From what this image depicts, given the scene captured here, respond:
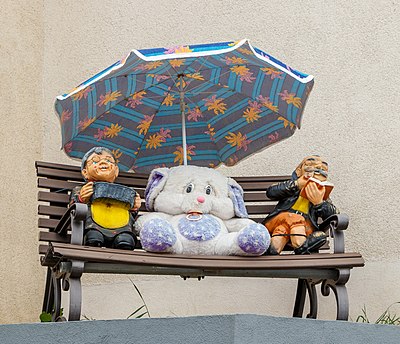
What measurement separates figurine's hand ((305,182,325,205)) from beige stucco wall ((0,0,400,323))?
973 mm

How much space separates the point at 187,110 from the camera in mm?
4781

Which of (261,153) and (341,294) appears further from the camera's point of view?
(261,153)

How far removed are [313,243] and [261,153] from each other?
1367 millimetres

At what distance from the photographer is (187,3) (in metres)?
5.64

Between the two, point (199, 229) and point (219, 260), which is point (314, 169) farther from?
point (219, 260)

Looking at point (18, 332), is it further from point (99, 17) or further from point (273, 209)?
point (99, 17)

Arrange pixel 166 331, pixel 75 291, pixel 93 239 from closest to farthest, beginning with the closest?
pixel 166 331, pixel 75 291, pixel 93 239

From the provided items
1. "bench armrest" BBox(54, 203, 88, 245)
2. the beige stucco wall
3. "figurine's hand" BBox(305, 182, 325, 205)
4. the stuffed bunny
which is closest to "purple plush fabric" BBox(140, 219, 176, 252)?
the stuffed bunny

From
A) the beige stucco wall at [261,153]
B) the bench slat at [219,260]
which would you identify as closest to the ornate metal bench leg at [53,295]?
the bench slat at [219,260]

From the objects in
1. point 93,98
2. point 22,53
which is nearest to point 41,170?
point 93,98

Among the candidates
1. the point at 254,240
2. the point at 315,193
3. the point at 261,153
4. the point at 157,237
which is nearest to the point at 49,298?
the point at 157,237

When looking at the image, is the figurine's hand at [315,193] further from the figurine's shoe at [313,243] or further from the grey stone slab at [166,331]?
the grey stone slab at [166,331]

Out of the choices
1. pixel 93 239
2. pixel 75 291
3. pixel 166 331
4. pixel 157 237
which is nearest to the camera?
pixel 166 331

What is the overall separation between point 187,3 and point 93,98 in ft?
5.17
